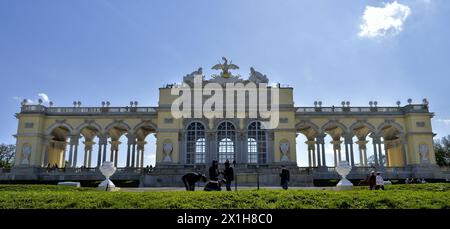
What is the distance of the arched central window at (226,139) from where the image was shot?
47.8m

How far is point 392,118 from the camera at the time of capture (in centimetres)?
5019

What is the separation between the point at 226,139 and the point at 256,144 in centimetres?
384

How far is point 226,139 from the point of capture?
4794 cm

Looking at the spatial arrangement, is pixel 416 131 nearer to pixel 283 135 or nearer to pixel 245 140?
pixel 283 135

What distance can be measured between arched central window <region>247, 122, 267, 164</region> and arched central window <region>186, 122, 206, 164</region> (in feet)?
19.1

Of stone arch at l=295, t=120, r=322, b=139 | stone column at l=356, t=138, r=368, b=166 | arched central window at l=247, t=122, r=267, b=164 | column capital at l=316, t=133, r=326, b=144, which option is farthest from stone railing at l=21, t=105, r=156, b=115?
stone column at l=356, t=138, r=368, b=166

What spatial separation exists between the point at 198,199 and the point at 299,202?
3.77 metres

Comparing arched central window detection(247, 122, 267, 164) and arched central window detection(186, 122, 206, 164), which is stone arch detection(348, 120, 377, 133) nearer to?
arched central window detection(247, 122, 267, 164)

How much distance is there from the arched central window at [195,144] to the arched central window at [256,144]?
5.82 meters

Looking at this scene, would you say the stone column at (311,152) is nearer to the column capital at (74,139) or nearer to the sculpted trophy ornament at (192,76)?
the sculpted trophy ornament at (192,76)

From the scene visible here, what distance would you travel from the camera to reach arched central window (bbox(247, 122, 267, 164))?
156ft
